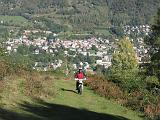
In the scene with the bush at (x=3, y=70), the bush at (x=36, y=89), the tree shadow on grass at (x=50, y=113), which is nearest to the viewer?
the tree shadow on grass at (x=50, y=113)

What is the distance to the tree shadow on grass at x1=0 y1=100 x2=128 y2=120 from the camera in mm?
17503

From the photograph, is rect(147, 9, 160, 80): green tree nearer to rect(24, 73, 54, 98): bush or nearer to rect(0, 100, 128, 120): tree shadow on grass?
rect(24, 73, 54, 98): bush

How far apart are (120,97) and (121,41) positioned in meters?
43.3

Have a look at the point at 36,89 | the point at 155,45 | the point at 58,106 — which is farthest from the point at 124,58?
the point at 58,106

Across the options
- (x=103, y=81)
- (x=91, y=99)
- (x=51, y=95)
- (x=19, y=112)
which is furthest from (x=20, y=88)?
(x=103, y=81)

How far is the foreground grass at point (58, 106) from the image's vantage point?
728 inches

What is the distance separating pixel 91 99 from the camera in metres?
25.5

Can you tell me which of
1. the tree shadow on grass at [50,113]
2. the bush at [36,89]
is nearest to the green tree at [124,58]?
the bush at [36,89]

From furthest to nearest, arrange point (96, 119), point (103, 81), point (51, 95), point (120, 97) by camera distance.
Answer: point (103, 81) → point (120, 97) → point (51, 95) → point (96, 119)

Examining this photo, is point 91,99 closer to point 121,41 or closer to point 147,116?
point 147,116

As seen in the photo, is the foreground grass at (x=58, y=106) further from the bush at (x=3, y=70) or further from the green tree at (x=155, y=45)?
the green tree at (x=155, y=45)

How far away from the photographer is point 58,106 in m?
21.8

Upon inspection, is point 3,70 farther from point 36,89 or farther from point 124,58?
point 124,58

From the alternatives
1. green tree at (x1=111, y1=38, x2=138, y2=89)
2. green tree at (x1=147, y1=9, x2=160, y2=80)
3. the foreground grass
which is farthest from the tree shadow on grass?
green tree at (x1=111, y1=38, x2=138, y2=89)
